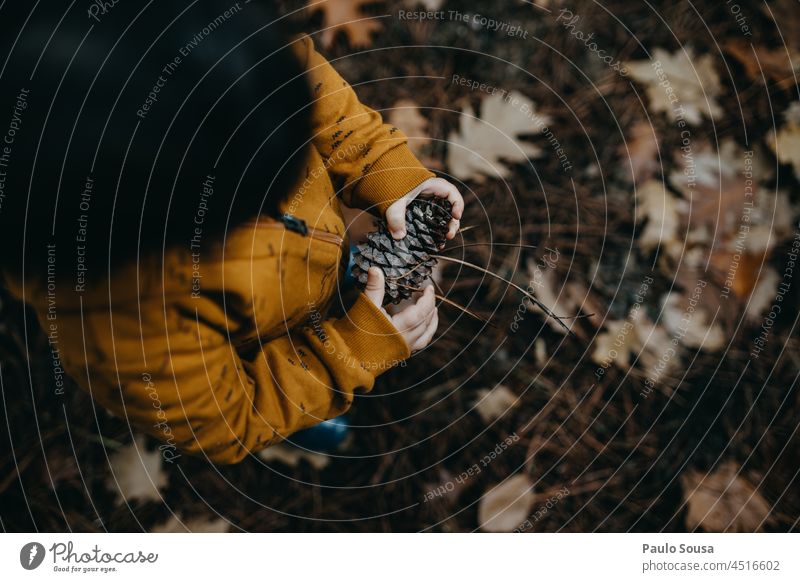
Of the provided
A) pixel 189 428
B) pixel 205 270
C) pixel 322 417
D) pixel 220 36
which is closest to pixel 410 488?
pixel 322 417

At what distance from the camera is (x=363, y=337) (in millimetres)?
654

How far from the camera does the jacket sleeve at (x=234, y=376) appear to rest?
0.60 meters

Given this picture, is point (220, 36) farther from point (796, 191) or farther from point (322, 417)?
point (796, 191)

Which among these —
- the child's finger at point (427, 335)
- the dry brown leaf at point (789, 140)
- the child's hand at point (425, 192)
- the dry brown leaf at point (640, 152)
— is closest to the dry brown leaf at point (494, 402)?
the child's finger at point (427, 335)

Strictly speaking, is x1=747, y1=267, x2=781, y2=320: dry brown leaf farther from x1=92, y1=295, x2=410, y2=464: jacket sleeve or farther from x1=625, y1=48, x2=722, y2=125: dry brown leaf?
x1=92, y1=295, x2=410, y2=464: jacket sleeve

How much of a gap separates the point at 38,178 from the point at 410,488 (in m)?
0.60

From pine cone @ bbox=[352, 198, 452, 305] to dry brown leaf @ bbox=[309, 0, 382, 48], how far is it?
0.86ft

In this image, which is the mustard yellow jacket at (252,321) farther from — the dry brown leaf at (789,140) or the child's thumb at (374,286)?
the dry brown leaf at (789,140)

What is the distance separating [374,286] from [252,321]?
14 cm

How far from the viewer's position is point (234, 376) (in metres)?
0.63

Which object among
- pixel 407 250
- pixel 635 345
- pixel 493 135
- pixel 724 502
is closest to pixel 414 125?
pixel 493 135

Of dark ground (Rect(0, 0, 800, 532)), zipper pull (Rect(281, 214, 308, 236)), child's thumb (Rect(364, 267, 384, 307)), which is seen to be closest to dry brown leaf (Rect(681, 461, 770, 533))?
dark ground (Rect(0, 0, 800, 532))

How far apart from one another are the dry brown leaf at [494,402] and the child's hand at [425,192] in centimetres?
24

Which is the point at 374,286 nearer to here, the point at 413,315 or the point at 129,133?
the point at 413,315
